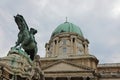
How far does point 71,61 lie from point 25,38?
46.4 meters

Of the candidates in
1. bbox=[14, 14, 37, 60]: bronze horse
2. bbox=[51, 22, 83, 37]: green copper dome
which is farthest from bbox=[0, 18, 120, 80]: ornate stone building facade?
bbox=[14, 14, 37, 60]: bronze horse

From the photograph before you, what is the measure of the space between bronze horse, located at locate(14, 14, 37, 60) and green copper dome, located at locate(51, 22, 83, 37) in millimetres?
58343

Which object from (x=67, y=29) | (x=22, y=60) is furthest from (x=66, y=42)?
(x=22, y=60)

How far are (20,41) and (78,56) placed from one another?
4725 cm

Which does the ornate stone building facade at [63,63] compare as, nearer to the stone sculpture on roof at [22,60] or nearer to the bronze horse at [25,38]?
the stone sculpture on roof at [22,60]

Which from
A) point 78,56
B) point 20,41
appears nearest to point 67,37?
point 78,56

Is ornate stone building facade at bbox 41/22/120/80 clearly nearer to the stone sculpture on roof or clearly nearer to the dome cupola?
the dome cupola

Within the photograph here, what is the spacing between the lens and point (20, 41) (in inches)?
430

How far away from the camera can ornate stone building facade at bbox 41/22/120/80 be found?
52.8 meters

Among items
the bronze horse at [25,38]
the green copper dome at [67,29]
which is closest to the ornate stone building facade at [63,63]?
the green copper dome at [67,29]

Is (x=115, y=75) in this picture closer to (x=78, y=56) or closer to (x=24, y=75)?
(x=78, y=56)

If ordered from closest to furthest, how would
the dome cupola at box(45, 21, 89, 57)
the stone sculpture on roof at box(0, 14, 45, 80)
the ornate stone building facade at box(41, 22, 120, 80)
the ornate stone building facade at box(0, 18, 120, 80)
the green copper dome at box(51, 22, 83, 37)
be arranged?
1. the stone sculpture on roof at box(0, 14, 45, 80)
2. the ornate stone building facade at box(0, 18, 120, 80)
3. the ornate stone building facade at box(41, 22, 120, 80)
4. the dome cupola at box(45, 21, 89, 57)
5. the green copper dome at box(51, 22, 83, 37)

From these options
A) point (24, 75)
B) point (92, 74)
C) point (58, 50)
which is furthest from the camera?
point (58, 50)

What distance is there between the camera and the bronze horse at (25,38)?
35.6 feet
